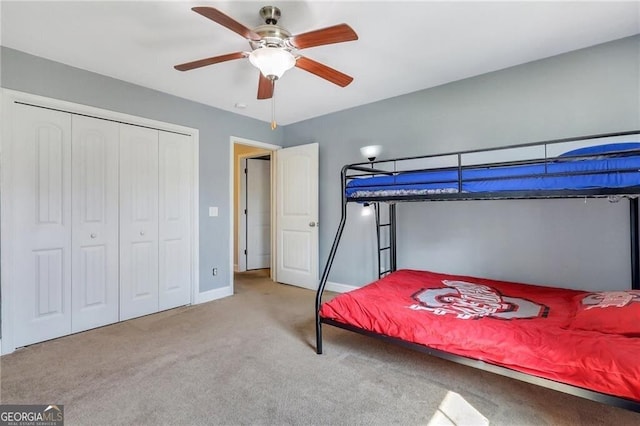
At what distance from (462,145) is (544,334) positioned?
2.04 metres

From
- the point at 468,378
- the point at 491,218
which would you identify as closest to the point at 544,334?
the point at 468,378

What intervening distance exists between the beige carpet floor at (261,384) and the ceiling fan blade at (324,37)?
2085mm

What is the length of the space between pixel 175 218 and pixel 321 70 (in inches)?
93.0

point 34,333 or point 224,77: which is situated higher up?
point 224,77

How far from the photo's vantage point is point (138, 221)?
10.3ft

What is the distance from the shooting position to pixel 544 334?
1565 mm

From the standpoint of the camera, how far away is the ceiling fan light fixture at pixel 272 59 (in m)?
1.87

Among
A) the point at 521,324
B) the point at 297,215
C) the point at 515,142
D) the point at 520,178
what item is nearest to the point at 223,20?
the point at 520,178

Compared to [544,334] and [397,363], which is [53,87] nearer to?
[397,363]

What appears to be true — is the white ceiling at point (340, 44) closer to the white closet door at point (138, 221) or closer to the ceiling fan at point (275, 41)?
the ceiling fan at point (275, 41)

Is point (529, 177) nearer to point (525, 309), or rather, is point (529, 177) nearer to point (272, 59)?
point (525, 309)

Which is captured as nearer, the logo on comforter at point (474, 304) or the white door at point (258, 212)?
the logo on comforter at point (474, 304)

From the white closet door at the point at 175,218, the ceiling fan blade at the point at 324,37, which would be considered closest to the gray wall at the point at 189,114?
the white closet door at the point at 175,218

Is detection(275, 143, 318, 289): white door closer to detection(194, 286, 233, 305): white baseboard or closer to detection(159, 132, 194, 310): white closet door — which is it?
detection(194, 286, 233, 305): white baseboard
